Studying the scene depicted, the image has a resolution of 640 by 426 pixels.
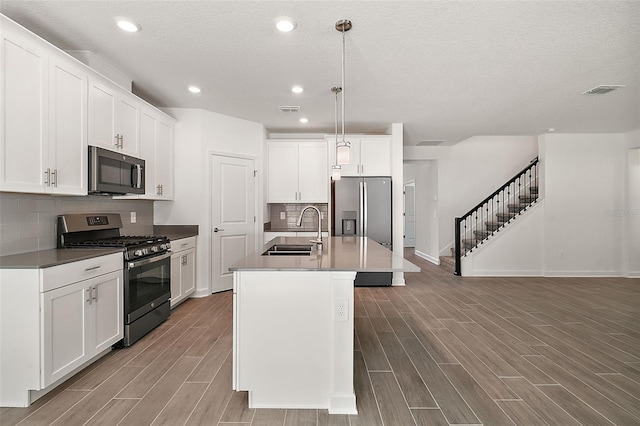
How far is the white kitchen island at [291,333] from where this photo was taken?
2092 millimetres

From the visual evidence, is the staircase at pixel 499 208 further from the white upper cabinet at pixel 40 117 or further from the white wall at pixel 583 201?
the white upper cabinet at pixel 40 117

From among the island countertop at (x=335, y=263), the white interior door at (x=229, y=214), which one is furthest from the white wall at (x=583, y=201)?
the white interior door at (x=229, y=214)

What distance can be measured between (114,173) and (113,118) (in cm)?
55

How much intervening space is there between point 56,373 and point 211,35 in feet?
8.92

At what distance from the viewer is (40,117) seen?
2367 mm

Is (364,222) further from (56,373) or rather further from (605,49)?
(56,373)

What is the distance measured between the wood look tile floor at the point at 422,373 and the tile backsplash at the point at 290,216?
2.04 m

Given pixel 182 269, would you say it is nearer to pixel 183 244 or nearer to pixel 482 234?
pixel 183 244

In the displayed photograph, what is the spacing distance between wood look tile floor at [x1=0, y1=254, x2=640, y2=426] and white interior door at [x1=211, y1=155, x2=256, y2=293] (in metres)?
0.73

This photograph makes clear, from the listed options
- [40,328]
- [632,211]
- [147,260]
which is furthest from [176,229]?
[632,211]

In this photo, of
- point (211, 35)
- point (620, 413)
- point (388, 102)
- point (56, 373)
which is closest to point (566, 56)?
point (388, 102)

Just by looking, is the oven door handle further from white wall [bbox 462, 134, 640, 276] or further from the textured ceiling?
white wall [bbox 462, 134, 640, 276]

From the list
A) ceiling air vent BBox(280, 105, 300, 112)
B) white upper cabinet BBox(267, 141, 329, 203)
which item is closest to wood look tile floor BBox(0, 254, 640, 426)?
white upper cabinet BBox(267, 141, 329, 203)

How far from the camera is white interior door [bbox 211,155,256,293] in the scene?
4820 millimetres
